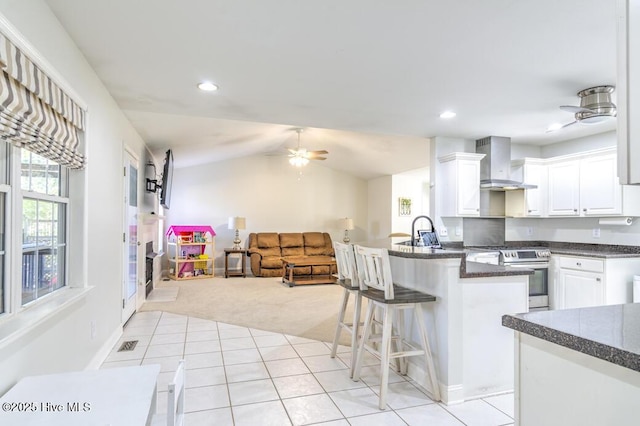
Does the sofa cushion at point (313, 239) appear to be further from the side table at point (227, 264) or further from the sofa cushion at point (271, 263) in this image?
the side table at point (227, 264)

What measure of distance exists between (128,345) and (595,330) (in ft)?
11.9

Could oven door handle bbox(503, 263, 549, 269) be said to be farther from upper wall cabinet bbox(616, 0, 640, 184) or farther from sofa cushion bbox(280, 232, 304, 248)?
sofa cushion bbox(280, 232, 304, 248)

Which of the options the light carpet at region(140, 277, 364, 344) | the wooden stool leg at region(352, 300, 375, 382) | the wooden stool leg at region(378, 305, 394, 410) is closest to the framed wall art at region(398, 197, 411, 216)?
the light carpet at region(140, 277, 364, 344)

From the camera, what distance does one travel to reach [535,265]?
429 centimetres

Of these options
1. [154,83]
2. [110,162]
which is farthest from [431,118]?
[110,162]

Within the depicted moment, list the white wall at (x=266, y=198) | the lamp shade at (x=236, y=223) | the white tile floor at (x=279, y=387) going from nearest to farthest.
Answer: the white tile floor at (x=279, y=387) → the lamp shade at (x=236, y=223) → the white wall at (x=266, y=198)

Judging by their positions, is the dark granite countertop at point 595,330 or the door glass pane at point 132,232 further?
the door glass pane at point 132,232

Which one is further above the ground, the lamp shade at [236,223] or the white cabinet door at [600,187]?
the white cabinet door at [600,187]

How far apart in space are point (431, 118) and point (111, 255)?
3.43 metres

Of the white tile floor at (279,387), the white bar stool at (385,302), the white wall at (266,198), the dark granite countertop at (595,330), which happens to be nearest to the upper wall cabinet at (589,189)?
the white tile floor at (279,387)

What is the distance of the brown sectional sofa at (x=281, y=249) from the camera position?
7809mm

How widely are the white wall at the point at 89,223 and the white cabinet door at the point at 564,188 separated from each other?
5.05 meters

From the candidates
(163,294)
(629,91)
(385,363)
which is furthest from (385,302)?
(163,294)

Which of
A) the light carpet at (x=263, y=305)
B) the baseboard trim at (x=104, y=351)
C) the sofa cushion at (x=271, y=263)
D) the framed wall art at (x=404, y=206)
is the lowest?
the light carpet at (x=263, y=305)
